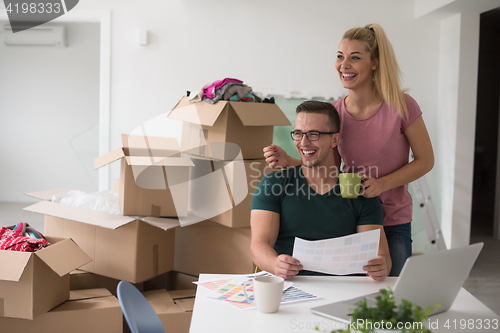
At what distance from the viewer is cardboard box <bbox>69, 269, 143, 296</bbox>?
235cm

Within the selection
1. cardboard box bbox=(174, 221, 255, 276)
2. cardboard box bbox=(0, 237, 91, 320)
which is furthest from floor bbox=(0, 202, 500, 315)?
cardboard box bbox=(0, 237, 91, 320)

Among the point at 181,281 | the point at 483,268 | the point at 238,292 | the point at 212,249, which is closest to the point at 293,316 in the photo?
the point at 238,292

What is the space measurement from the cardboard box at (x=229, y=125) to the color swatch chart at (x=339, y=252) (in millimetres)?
1027

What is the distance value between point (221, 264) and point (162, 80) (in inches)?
80.1

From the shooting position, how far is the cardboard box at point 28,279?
1846mm

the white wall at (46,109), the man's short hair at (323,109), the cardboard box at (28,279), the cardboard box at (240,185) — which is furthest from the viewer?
the white wall at (46,109)

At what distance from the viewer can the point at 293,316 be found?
1024mm

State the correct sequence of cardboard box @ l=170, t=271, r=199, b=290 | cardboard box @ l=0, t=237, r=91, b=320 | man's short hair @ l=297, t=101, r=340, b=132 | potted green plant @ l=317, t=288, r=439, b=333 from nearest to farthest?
potted green plant @ l=317, t=288, r=439, b=333 → man's short hair @ l=297, t=101, r=340, b=132 → cardboard box @ l=0, t=237, r=91, b=320 → cardboard box @ l=170, t=271, r=199, b=290

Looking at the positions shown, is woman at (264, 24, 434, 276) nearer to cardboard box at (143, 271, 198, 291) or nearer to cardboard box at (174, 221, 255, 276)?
cardboard box at (174, 221, 255, 276)

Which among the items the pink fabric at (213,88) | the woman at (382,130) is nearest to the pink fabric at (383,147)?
the woman at (382,130)

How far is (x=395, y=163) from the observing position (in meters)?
1.70

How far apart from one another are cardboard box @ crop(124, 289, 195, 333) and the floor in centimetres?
196

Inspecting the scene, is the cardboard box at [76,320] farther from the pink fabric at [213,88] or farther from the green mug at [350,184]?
the green mug at [350,184]

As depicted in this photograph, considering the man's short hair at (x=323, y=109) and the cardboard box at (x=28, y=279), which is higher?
the man's short hair at (x=323, y=109)
